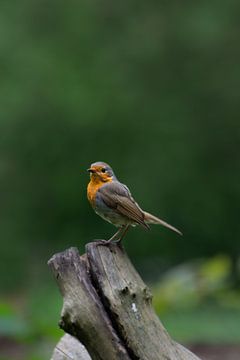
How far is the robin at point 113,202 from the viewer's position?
5.31 m

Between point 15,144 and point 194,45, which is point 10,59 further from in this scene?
point 194,45

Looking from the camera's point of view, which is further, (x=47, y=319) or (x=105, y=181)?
(x=47, y=319)

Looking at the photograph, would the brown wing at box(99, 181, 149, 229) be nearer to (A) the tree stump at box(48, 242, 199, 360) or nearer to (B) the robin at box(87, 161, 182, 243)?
(B) the robin at box(87, 161, 182, 243)

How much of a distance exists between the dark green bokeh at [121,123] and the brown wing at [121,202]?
7460mm

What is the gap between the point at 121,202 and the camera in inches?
210

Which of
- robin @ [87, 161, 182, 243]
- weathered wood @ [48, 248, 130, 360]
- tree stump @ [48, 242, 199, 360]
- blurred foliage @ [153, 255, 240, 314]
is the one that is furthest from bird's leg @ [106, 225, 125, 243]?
blurred foliage @ [153, 255, 240, 314]

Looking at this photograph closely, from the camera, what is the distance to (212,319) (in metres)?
9.96

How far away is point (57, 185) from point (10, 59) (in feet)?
6.82

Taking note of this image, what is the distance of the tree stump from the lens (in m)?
4.12

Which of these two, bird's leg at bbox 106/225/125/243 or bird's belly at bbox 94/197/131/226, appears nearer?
bird's leg at bbox 106/225/125/243

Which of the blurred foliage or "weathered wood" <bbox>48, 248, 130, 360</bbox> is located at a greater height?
the blurred foliage

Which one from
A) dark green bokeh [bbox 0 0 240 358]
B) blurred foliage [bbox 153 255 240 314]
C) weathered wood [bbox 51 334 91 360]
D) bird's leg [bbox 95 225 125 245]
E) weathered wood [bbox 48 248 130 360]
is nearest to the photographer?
weathered wood [bbox 48 248 130 360]

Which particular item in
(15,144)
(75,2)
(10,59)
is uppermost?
(75,2)

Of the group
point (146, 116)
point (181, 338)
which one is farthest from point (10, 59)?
point (181, 338)
